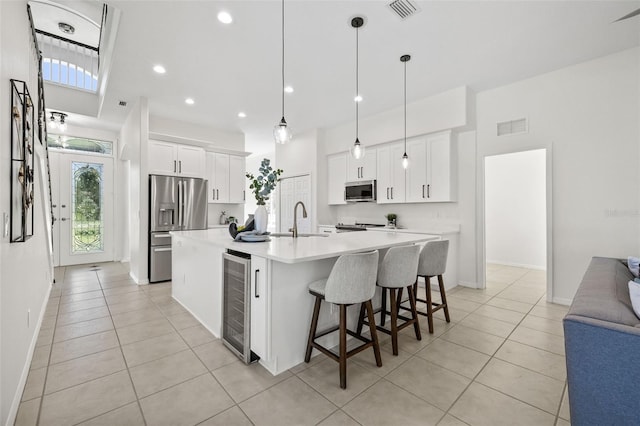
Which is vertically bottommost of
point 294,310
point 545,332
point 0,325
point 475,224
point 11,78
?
point 545,332

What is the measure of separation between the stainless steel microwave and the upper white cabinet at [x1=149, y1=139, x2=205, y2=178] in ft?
9.61

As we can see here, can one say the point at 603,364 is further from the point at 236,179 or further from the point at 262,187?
the point at 236,179

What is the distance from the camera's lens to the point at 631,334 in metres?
1.19

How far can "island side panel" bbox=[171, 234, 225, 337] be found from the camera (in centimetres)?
273

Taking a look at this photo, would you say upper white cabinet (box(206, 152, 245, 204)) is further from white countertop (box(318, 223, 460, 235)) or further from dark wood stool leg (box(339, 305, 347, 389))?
dark wood stool leg (box(339, 305, 347, 389))

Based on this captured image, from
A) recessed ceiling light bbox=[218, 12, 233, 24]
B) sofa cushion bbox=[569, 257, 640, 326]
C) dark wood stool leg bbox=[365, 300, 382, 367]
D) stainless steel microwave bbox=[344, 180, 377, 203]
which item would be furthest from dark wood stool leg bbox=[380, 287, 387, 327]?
recessed ceiling light bbox=[218, 12, 233, 24]

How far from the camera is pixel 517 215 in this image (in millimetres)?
6172

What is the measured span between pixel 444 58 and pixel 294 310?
3269mm

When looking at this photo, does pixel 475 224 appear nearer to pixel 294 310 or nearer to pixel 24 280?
pixel 294 310

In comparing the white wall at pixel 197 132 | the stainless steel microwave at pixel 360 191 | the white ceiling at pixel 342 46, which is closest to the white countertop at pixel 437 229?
the stainless steel microwave at pixel 360 191

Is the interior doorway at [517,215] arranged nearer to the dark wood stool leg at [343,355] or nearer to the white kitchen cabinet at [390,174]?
the white kitchen cabinet at [390,174]

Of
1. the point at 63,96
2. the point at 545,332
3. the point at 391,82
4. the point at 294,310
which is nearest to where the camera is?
the point at 294,310

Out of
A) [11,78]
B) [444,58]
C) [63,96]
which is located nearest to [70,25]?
[63,96]

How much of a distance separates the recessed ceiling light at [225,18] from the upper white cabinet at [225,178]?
11.5 ft
